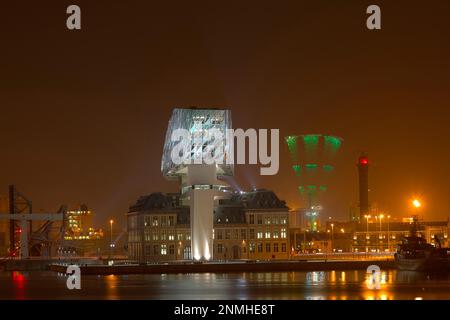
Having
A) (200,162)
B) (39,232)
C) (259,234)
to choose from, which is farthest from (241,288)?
(39,232)

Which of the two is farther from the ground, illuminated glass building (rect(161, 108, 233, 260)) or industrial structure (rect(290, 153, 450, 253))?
illuminated glass building (rect(161, 108, 233, 260))

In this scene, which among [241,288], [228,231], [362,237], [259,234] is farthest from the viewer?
[362,237]

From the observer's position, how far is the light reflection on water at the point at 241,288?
52.3 meters

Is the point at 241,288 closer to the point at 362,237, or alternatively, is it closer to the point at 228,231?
the point at 228,231

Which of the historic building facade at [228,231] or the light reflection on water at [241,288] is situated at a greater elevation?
the historic building facade at [228,231]

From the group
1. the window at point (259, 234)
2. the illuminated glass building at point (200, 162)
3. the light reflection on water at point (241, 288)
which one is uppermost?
the illuminated glass building at point (200, 162)

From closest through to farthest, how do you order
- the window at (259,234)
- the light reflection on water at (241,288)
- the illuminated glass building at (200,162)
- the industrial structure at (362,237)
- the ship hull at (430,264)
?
the light reflection on water at (241,288)
the ship hull at (430,264)
the illuminated glass building at (200,162)
the window at (259,234)
the industrial structure at (362,237)

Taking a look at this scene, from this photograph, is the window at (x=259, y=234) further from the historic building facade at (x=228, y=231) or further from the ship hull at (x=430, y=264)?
the ship hull at (x=430, y=264)

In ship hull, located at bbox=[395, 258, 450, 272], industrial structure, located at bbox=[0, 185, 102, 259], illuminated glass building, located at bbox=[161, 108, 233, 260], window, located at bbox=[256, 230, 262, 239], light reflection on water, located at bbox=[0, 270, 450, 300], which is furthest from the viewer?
window, located at bbox=[256, 230, 262, 239]

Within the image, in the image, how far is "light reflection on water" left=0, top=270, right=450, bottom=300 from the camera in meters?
52.3

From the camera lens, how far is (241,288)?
→ 5881 centimetres

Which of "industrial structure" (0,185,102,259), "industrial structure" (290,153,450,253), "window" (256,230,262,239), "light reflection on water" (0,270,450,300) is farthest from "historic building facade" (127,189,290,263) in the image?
"light reflection on water" (0,270,450,300)

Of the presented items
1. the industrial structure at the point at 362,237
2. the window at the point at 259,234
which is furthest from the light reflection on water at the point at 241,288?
the industrial structure at the point at 362,237

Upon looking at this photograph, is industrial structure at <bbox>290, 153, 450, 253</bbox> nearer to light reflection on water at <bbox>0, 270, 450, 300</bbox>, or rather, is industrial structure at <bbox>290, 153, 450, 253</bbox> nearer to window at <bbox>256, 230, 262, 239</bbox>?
window at <bbox>256, 230, 262, 239</bbox>
